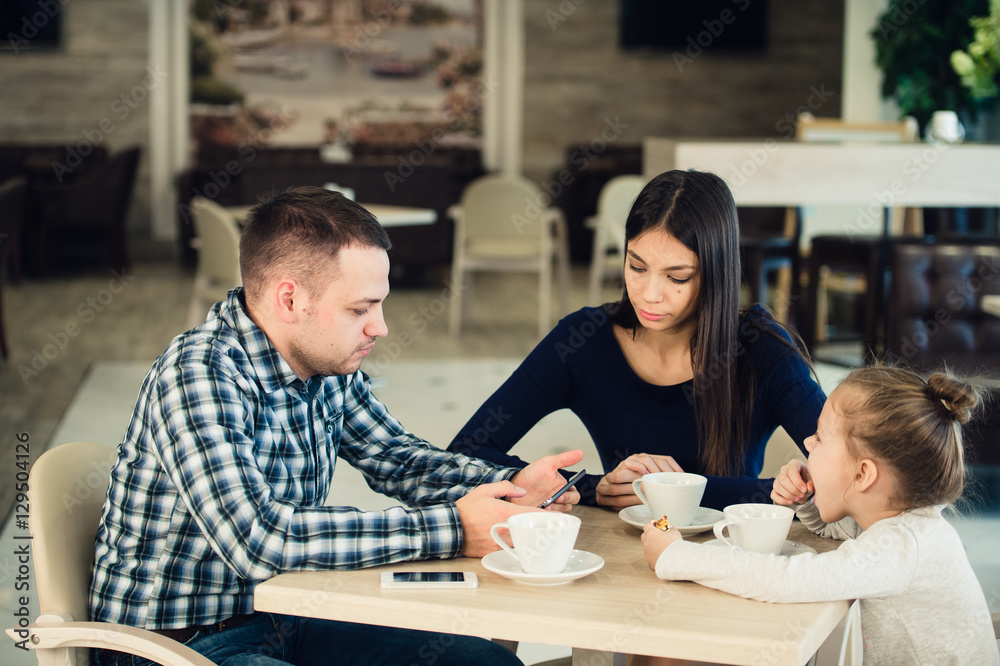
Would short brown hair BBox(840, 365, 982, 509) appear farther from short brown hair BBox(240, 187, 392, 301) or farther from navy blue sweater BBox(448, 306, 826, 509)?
short brown hair BBox(240, 187, 392, 301)

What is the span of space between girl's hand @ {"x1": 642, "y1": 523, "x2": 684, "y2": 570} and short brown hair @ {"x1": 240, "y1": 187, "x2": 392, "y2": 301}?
522 mm

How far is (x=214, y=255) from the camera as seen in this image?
16.4ft

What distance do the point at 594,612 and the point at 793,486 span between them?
45 centimetres

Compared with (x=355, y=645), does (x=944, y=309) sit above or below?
above

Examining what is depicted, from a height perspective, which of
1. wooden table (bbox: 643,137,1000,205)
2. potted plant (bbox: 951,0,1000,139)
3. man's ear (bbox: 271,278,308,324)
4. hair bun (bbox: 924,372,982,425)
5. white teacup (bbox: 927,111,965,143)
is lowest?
hair bun (bbox: 924,372,982,425)

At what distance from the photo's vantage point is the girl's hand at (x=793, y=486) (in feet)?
4.73

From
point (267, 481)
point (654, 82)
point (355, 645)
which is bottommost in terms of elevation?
point (355, 645)

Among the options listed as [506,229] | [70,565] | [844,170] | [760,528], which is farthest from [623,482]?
[506,229]

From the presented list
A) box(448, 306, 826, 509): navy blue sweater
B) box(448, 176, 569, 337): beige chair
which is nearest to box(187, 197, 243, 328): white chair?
box(448, 176, 569, 337): beige chair

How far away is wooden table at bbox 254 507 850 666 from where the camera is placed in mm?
1055

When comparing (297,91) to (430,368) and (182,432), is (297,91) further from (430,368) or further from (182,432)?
(182,432)

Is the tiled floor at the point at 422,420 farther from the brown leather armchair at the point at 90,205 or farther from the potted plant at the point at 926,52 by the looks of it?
the brown leather armchair at the point at 90,205

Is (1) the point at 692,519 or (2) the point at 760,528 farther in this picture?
(1) the point at 692,519

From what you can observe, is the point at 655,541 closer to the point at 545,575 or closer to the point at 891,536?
the point at 545,575
